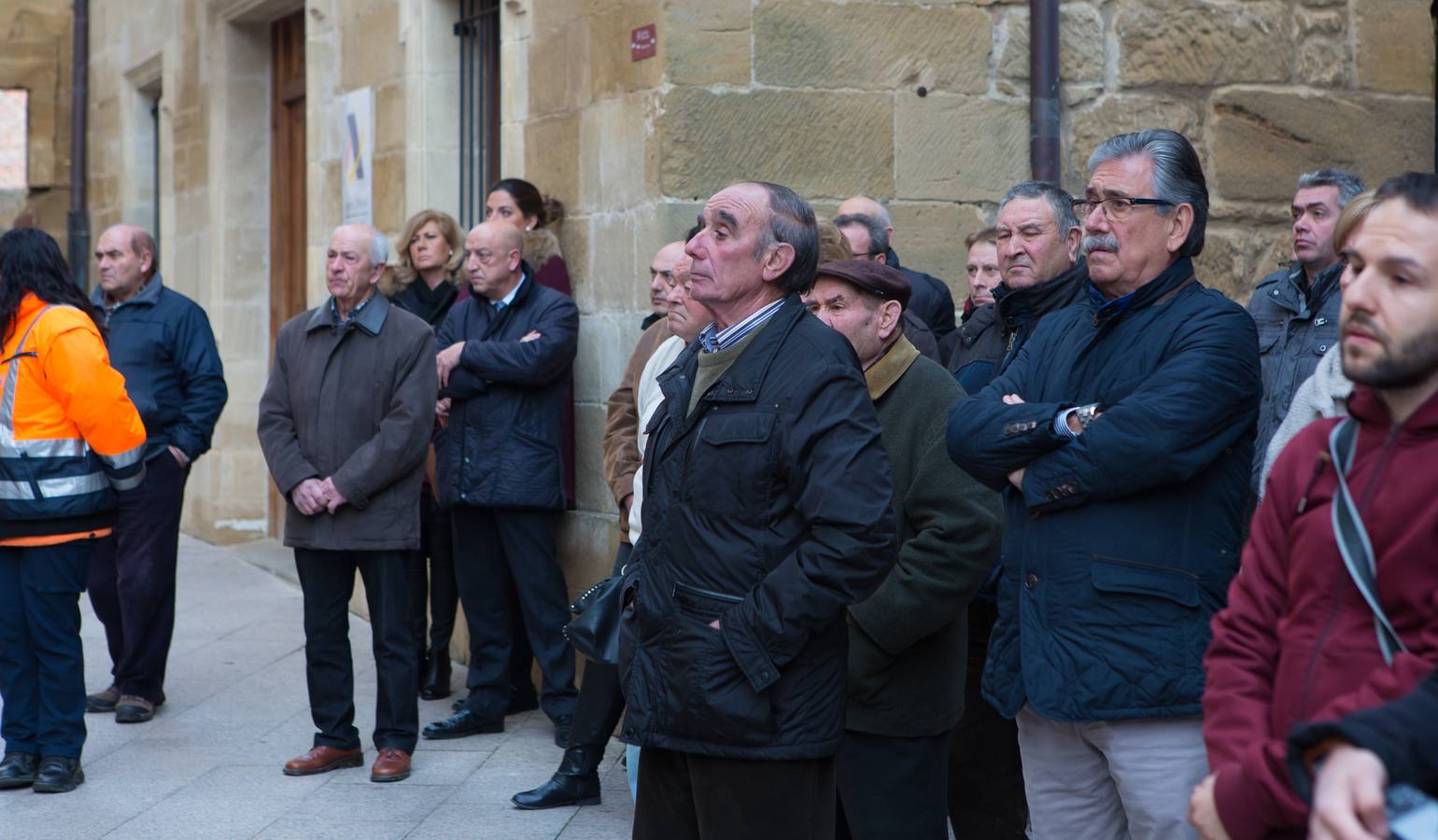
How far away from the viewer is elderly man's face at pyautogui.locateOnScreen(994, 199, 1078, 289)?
464 cm

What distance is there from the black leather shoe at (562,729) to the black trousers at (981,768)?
2042mm

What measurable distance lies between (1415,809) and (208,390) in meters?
6.24

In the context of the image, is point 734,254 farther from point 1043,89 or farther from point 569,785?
point 1043,89

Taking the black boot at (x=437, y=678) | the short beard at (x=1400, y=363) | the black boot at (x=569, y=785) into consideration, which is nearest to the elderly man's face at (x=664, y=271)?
the black boot at (x=569, y=785)

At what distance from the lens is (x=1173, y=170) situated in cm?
358

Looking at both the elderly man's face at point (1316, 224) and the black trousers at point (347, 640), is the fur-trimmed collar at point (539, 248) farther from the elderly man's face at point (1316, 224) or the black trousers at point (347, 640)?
the elderly man's face at point (1316, 224)

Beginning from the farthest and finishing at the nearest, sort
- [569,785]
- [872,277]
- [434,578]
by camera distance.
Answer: [434,578]
[569,785]
[872,277]

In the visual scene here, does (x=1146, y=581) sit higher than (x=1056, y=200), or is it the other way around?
(x=1056, y=200)

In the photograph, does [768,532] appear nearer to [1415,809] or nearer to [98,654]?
[1415,809]

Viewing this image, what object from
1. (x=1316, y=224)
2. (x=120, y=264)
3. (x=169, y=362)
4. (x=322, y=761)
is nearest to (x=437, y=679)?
(x=322, y=761)

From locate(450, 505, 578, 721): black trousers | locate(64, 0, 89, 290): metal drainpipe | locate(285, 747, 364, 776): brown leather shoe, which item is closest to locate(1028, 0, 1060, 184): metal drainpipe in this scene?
locate(450, 505, 578, 721): black trousers

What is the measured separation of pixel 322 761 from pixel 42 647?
1038mm

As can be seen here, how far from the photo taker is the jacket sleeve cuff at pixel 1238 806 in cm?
233

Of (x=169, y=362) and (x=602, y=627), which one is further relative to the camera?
(x=169, y=362)
